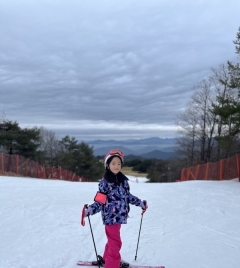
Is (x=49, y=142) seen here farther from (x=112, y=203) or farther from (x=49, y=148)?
(x=112, y=203)

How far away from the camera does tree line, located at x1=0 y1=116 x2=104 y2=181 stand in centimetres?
3928

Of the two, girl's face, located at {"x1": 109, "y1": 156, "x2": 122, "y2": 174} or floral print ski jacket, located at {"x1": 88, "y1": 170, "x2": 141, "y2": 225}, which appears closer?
floral print ski jacket, located at {"x1": 88, "y1": 170, "x2": 141, "y2": 225}

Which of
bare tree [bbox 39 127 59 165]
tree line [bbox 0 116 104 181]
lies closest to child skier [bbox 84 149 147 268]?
tree line [bbox 0 116 104 181]

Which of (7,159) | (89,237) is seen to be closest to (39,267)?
(89,237)

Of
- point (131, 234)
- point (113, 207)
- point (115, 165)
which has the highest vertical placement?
point (115, 165)

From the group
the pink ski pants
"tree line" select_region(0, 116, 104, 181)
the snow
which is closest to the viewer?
the pink ski pants

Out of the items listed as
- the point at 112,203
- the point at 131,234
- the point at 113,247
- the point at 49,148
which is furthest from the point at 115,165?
the point at 49,148

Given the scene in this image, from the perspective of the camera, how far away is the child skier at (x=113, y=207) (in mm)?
3920

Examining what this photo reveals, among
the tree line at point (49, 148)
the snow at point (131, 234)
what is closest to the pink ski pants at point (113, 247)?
the snow at point (131, 234)

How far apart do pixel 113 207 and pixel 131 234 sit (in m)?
2.50

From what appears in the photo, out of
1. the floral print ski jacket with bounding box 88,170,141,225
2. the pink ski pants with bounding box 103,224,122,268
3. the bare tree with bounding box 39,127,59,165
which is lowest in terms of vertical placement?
the pink ski pants with bounding box 103,224,122,268

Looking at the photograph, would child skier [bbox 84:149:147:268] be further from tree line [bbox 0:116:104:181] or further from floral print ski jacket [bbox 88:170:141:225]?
tree line [bbox 0:116:104:181]

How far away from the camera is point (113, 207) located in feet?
13.0

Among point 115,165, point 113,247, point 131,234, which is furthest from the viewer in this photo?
point 131,234
